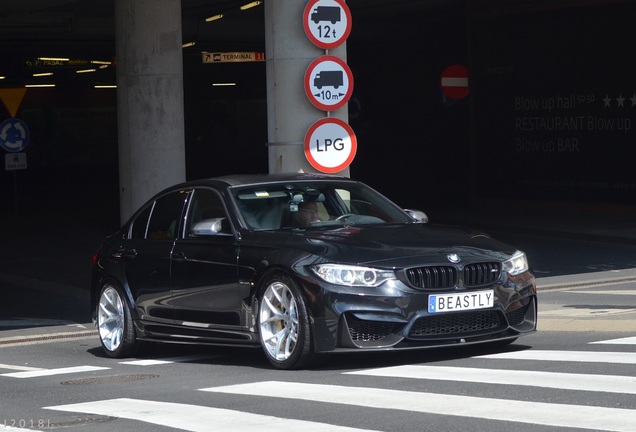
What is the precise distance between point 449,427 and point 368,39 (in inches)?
1246

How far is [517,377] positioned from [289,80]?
684 centimetres

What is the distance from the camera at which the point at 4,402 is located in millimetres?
9422

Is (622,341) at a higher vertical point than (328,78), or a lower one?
lower

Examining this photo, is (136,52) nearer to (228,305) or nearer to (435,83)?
(228,305)

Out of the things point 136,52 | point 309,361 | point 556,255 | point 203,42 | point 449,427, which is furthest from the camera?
point 203,42

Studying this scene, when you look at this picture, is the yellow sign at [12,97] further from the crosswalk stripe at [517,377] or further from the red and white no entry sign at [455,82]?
the crosswalk stripe at [517,377]

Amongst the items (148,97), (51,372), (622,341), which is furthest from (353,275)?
(148,97)

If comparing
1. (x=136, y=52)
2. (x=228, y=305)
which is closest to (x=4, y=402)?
(x=228, y=305)

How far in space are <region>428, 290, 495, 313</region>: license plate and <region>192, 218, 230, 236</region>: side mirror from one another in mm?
1970

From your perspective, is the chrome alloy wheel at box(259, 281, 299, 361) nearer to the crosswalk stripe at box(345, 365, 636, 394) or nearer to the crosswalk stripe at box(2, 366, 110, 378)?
the crosswalk stripe at box(345, 365, 636, 394)

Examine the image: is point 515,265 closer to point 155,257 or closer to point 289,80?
point 155,257

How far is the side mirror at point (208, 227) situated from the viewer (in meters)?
10.8

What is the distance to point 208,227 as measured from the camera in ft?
35.4

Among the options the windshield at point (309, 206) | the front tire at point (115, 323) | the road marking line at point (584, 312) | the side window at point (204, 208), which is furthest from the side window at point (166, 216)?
the road marking line at point (584, 312)
